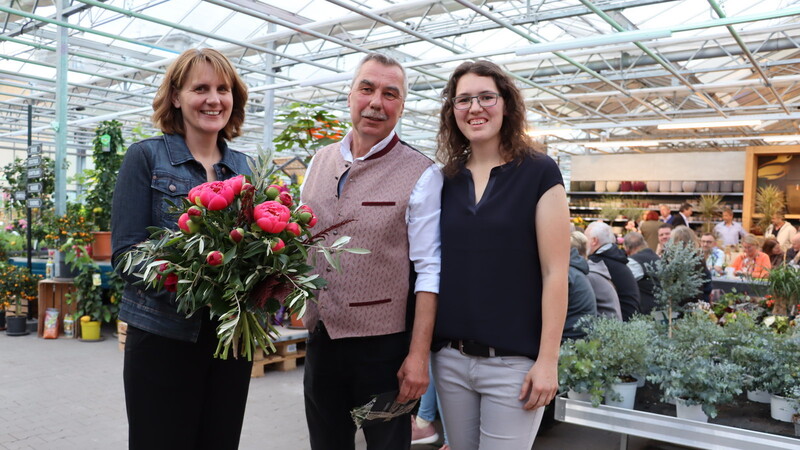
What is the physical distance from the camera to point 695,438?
2.61 metres

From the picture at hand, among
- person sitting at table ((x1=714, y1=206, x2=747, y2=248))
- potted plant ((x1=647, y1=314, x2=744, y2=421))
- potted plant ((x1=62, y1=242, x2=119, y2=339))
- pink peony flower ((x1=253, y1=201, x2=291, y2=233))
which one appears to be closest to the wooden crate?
potted plant ((x1=62, y1=242, x2=119, y2=339))

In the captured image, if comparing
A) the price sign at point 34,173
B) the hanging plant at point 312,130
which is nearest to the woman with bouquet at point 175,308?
the hanging plant at point 312,130

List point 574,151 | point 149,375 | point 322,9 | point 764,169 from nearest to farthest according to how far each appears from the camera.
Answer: point 149,375
point 322,9
point 764,169
point 574,151

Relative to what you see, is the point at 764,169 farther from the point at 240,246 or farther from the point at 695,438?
the point at 240,246

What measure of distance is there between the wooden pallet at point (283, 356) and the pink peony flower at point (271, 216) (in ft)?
12.3

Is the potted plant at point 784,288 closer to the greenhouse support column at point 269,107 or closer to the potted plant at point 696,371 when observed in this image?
the potted plant at point 696,371

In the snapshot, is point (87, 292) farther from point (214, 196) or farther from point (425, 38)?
point (214, 196)

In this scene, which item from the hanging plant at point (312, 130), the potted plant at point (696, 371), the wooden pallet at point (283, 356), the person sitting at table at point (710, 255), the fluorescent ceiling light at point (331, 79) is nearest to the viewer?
the potted plant at point (696, 371)

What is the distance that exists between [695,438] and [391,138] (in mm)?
1880

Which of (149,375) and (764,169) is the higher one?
(764,169)

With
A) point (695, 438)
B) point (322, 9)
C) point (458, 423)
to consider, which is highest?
point (322, 9)

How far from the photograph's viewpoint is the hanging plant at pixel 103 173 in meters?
6.53

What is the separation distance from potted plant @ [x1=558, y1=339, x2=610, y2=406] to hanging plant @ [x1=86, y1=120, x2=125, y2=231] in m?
5.21

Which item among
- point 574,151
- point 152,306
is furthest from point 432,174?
point 574,151
